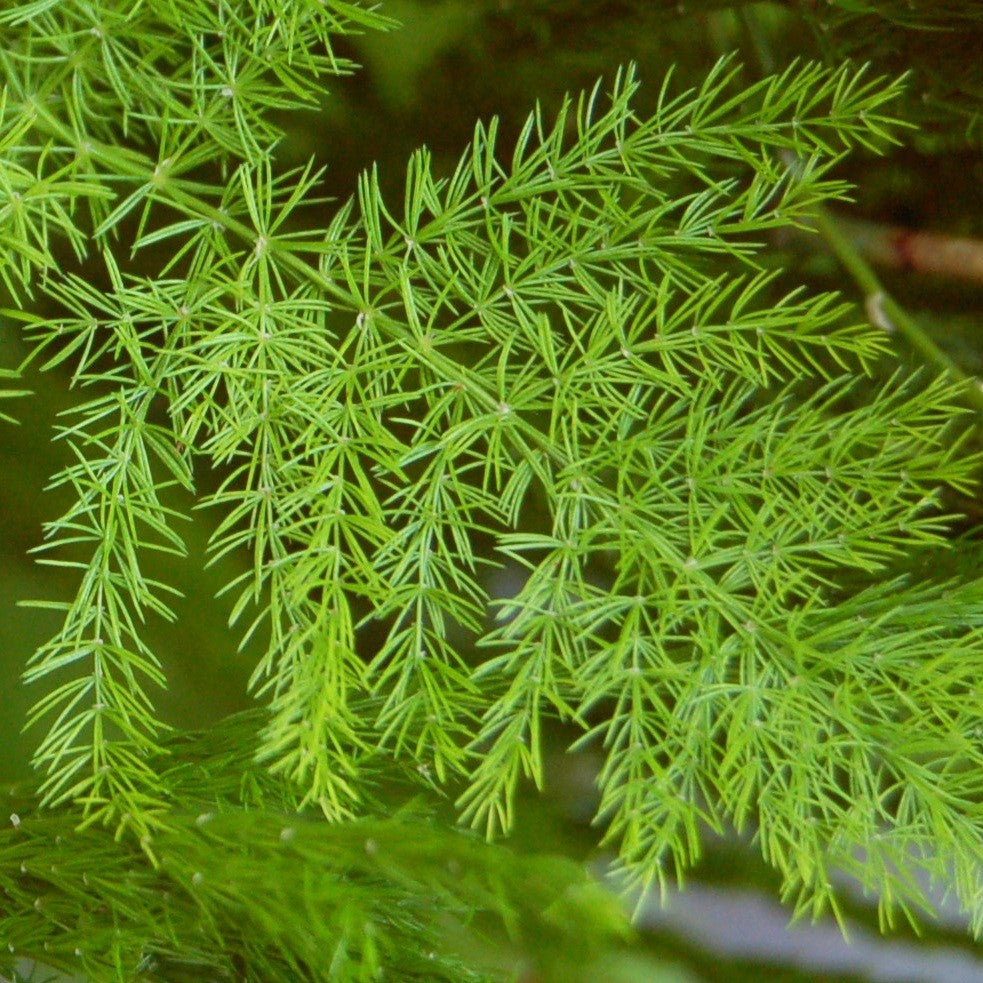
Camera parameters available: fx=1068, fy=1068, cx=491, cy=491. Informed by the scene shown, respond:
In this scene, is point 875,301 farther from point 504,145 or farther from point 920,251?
point 504,145

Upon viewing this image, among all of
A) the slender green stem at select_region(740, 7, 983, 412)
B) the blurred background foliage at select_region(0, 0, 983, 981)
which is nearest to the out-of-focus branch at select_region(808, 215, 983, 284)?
the blurred background foliage at select_region(0, 0, 983, 981)

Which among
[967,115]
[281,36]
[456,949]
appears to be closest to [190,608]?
[456,949]

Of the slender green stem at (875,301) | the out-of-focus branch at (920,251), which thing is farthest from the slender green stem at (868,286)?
the out-of-focus branch at (920,251)

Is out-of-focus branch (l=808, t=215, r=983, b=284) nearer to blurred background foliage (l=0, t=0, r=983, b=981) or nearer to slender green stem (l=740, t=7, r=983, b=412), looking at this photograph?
blurred background foliage (l=0, t=0, r=983, b=981)

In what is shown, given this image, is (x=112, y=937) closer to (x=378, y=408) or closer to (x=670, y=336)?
(x=378, y=408)

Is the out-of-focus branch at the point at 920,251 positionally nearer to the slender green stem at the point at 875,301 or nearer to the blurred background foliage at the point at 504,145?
the blurred background foliage at the point at 504,145

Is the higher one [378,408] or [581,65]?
[581,65]

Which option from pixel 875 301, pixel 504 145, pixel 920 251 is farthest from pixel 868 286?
pixel 504 145

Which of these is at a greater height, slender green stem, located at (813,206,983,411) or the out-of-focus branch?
the out-of-focus branch
